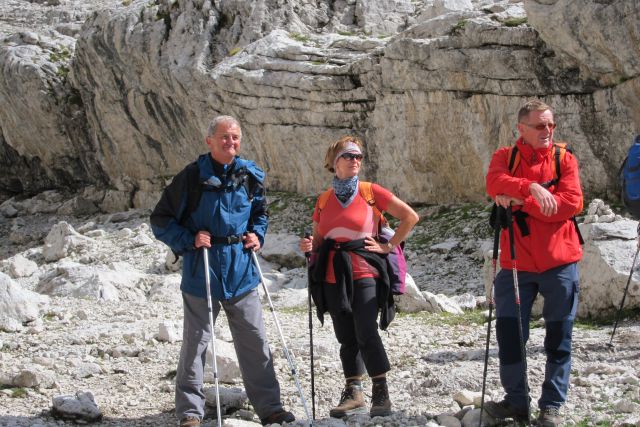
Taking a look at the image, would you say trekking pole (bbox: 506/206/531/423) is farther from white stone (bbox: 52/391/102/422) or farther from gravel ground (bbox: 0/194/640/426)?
white stone (bbox: 52/391/102/422)

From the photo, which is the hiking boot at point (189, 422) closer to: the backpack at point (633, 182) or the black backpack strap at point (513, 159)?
the black backpack strap at point (513, 159)

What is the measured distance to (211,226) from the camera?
711 cm

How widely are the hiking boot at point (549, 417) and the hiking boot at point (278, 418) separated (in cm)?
203

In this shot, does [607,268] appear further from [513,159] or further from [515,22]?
[515,22]

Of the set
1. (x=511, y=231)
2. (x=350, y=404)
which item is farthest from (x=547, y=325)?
(x=350, y=404)

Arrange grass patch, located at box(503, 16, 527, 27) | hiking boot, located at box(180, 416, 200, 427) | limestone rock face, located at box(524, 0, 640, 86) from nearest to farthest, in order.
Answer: hiking boot, located at box(180, 416, 200, 427) → limestone rock face, located at box(524, 0, 640, 86) → grass patch, located at box(503, 16, 527, 27)

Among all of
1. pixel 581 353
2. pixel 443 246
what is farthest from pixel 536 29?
pixel 581 353

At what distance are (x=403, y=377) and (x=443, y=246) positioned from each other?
10.4 m

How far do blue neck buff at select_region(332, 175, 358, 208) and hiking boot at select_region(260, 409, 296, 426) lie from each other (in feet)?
6.01

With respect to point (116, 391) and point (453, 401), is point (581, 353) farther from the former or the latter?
point (116, 391)

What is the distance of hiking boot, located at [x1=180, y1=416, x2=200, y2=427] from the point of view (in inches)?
273

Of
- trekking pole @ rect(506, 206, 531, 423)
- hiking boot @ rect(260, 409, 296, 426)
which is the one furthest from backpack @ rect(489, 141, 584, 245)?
hiking boot @ rect(260, 409, 296, 426)

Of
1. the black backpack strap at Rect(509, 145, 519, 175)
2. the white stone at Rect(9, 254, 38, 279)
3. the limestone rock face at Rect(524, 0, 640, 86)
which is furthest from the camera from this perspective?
the white stone at Rect(9, 254, 38, 279)

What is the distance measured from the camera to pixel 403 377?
29.6 ft
